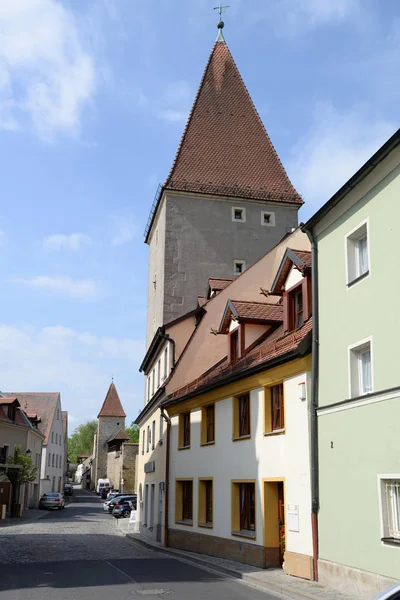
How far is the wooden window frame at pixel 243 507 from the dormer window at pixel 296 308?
4.07 m

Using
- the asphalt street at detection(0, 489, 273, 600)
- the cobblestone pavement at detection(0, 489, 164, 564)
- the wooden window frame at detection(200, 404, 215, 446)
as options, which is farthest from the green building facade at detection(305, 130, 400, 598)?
the cobblestone pavement at detection(0, 489, 164, 564)

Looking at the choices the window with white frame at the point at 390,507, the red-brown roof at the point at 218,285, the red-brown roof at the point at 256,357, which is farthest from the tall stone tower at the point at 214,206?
the window with white frame at the point at 390,507

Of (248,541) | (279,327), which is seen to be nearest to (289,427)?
(248,541)

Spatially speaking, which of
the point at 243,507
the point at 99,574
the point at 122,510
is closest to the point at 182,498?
the point at 243,507

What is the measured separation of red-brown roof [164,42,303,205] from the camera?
34875 mm

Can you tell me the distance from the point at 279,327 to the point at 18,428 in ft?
101

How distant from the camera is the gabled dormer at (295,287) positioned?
15.6 metres

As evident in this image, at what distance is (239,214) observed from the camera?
3478 centimetres

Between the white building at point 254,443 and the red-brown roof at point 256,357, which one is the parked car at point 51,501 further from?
the red-brown roof at point 256,357

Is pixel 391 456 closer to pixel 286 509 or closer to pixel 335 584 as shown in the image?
pixel 335 584

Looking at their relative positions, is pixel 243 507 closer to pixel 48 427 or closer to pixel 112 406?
pixel 48 427

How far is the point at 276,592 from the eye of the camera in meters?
12.2

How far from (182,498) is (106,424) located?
245 ft

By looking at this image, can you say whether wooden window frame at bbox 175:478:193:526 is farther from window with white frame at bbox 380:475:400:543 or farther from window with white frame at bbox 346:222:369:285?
window with white frame at bbox 380:475:400:543
